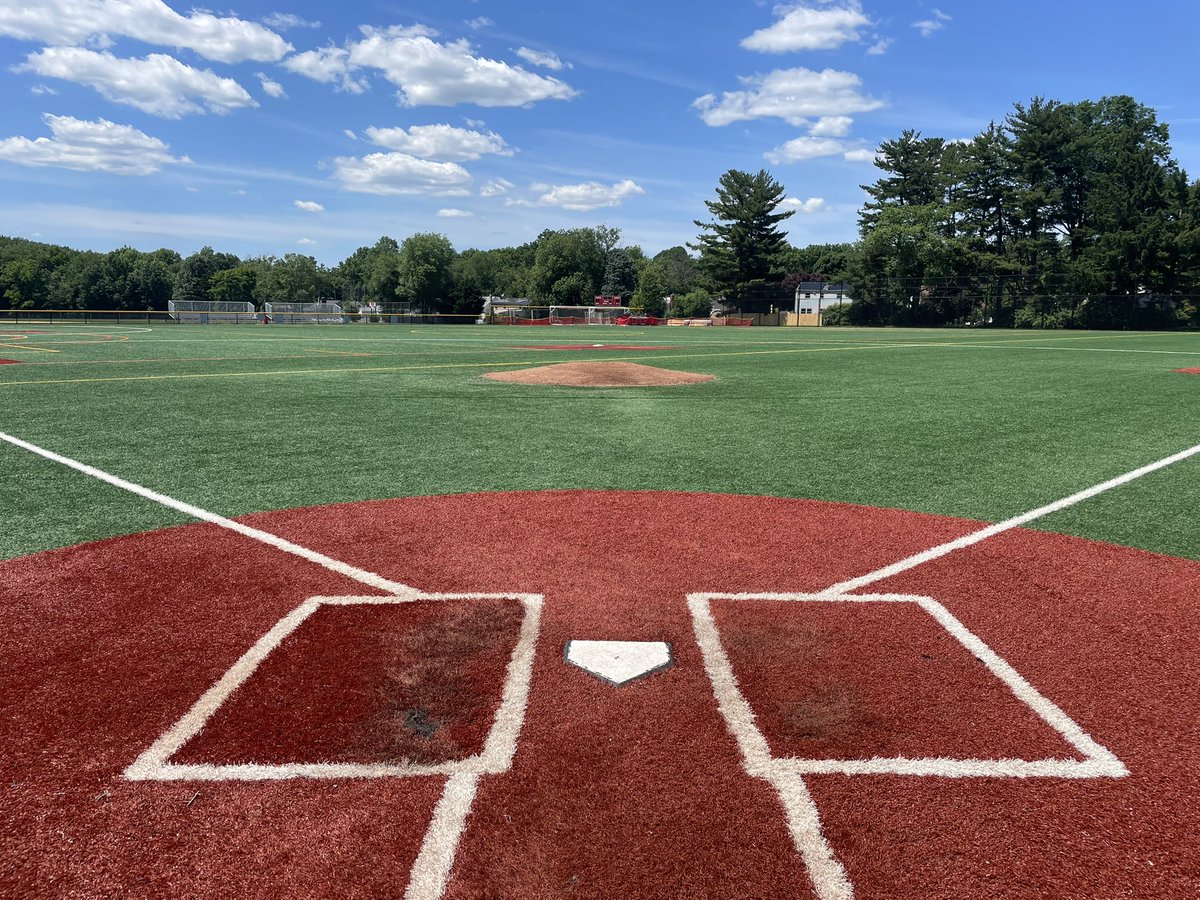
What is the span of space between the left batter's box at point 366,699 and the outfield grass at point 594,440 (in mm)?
2429

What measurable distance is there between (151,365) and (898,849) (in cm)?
1898

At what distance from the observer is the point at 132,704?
2.91m

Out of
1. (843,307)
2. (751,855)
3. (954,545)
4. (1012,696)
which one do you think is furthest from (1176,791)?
(843,307)

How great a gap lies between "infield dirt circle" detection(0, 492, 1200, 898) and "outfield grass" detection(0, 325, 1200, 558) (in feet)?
3.90

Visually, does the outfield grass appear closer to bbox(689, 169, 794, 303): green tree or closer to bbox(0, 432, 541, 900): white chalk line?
bbox(0, 432, 541, 900): white chalk line

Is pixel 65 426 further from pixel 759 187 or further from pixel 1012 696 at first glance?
pixel 759 187

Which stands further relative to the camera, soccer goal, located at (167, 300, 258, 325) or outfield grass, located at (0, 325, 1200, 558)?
soccer goal, located at (167, 300, 258, 325)

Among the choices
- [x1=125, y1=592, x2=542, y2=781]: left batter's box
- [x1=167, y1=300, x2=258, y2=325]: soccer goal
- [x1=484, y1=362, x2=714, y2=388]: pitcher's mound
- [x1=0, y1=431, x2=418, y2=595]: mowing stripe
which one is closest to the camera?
[x1=125, y1=592, x2=542, y2=781]: left batter's box

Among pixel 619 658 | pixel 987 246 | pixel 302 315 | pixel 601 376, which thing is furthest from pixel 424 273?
pixel 619 658

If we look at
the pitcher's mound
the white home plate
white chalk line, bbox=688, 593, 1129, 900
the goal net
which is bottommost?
white chalk line, bbox=688, 593, 1129, 900

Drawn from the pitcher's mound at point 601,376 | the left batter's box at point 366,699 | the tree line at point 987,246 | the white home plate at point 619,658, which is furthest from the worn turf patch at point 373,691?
the tree line at point 987,246

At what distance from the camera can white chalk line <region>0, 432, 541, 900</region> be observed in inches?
83.0

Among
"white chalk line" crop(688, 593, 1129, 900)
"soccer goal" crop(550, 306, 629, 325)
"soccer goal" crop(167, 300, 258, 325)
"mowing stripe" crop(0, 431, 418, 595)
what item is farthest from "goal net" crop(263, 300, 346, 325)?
"white chalk line" crop(688, 593, 1129, 900)

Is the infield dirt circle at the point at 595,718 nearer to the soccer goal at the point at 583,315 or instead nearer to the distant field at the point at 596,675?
the distant field at the point at 596,675
